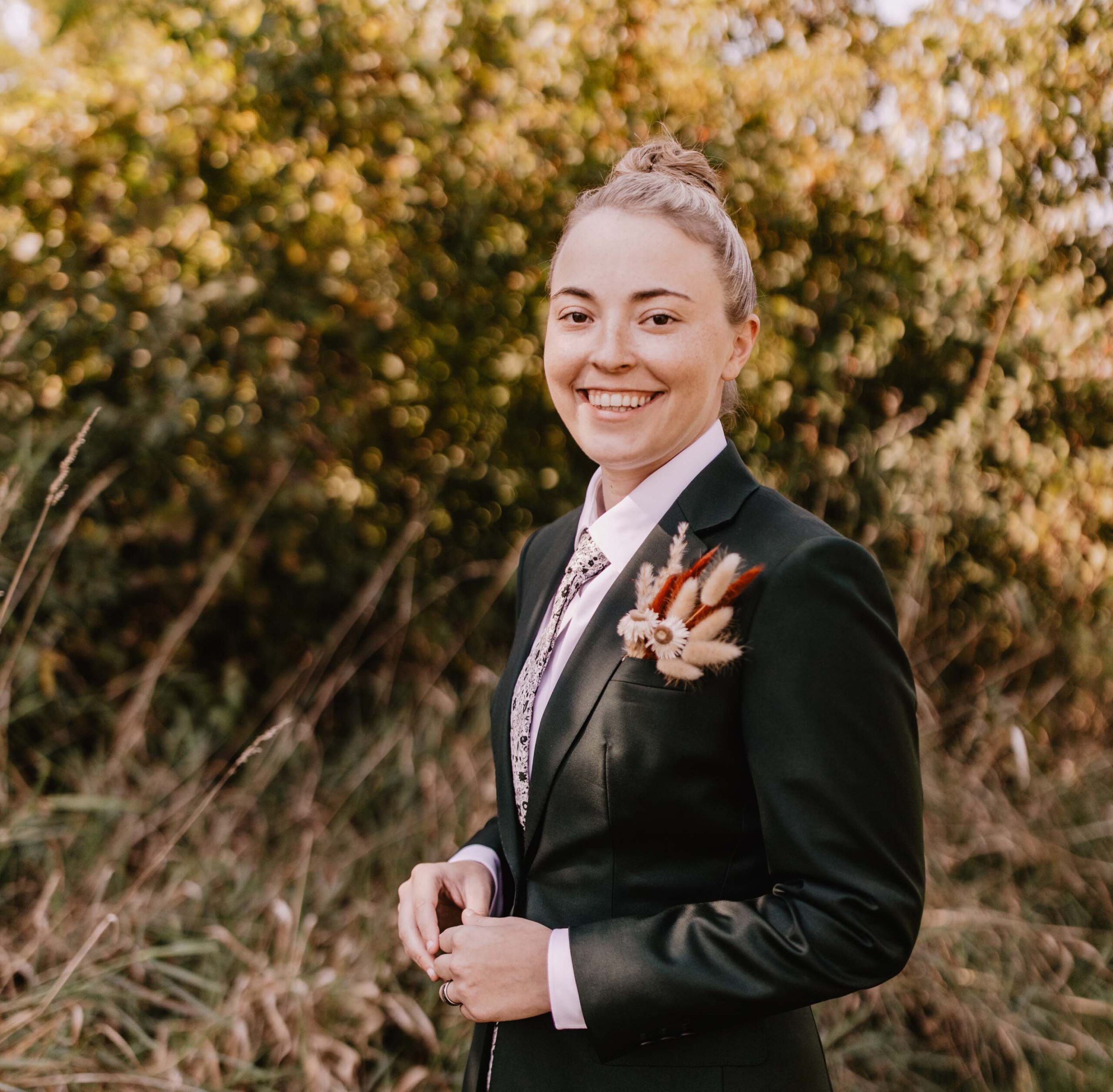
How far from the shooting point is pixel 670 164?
144cm

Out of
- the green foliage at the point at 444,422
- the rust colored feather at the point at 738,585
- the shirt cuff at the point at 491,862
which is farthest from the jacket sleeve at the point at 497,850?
the green foliage at the point at 444,422

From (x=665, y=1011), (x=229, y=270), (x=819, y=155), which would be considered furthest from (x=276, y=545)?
(x=665, y=1011)

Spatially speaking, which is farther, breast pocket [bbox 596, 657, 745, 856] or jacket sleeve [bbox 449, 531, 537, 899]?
jacket sleeve [bbox 449, 531, 537, 899]

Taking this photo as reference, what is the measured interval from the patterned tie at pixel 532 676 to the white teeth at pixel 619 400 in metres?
0.20

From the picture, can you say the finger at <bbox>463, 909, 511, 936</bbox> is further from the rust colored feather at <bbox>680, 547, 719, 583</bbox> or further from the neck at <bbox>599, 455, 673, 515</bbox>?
the neck at <bbox>599, 455, 673, 515</bbox>

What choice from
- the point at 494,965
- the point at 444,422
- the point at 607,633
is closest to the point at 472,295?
the point at 444,422

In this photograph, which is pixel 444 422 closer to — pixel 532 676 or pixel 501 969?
pixel 532 676

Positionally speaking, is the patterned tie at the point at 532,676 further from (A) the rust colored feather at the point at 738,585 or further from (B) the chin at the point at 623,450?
(A) the rust colored feather at the point at 738,585

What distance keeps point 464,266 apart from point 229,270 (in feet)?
2.78

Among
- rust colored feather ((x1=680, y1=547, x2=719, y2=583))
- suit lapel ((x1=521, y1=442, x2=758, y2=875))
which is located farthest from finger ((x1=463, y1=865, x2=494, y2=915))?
rust colored feather ((x1=680, y1=547, x2=719, y2=583))

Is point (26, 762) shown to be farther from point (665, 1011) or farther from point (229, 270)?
point (665, 1011)

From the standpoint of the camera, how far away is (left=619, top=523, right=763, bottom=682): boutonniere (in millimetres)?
1126

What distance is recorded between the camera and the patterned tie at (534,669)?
55.1 inches

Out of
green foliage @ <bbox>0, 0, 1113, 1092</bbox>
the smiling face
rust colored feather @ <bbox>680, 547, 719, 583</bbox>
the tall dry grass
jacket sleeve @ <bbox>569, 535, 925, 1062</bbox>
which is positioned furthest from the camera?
green foliage @ <bbox>0, 0, 1113, 1092</bbox>
